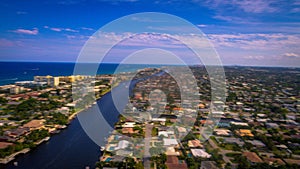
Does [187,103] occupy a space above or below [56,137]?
above

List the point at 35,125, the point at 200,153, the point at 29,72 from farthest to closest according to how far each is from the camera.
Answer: the point at 29,72 < the point at 35,125 < the point at 200,153

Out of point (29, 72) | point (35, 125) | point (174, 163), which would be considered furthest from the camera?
point (29, 72)

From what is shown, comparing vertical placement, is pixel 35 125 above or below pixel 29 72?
below

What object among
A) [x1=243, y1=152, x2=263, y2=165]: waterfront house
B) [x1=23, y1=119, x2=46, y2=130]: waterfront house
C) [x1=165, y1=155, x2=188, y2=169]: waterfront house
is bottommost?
[x1=243, y1=152, x2=263, y2=165]: waterfront house

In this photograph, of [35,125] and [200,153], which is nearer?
[200,153]

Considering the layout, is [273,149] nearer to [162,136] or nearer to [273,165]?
[273,165]

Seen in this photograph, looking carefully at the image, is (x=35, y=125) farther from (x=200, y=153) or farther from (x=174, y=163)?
(x=200, y=153)

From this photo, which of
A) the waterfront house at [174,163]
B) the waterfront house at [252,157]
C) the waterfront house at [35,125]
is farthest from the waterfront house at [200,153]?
the waterfront house at [35,125]

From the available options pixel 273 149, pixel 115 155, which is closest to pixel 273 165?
pixel 273 149

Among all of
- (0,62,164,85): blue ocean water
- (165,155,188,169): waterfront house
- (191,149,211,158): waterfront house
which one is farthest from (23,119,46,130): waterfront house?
(191,149,211,158): waterfront house

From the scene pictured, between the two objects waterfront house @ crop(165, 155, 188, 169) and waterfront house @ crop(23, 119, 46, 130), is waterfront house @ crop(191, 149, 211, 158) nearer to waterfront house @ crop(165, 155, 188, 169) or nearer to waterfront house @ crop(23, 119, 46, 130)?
waterfront house @ crop(165, 155, 188, 169)

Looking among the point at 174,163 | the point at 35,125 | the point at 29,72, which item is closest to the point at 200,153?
the point at 174,163
